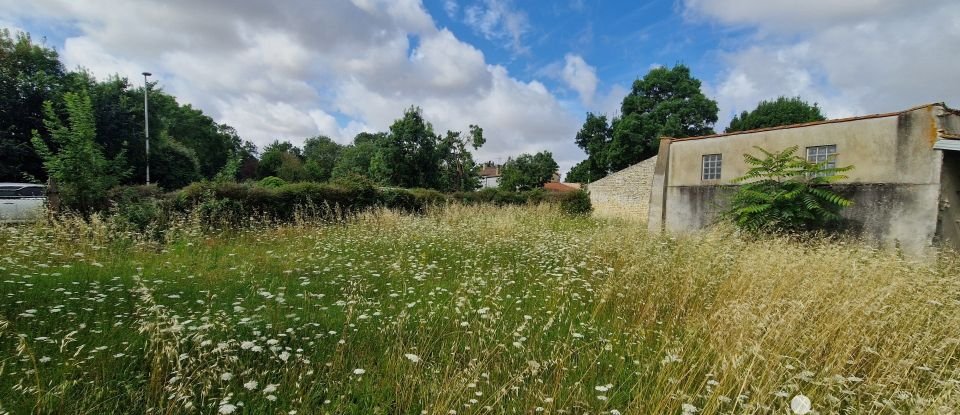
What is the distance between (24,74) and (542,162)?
161 ft

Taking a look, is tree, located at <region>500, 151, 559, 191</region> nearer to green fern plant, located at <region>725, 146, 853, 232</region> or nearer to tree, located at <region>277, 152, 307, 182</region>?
tree, located at <region>277, 152, 307, 182</region>

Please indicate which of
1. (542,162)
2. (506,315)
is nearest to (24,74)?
(506,315)

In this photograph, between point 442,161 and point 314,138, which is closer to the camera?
point 442,161

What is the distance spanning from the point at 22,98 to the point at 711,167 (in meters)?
33.3

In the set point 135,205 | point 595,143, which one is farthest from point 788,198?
point 595,143

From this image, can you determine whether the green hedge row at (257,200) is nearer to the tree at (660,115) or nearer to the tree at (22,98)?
the tree at (22,98)

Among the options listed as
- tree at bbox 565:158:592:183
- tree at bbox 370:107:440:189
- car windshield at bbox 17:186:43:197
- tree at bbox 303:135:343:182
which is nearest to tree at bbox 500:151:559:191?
tree at bbox 565:158:592:183

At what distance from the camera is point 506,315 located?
13.0 feet

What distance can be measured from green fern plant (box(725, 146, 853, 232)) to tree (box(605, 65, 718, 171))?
24.7 m

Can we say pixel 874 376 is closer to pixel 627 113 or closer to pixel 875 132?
pixel 875 132

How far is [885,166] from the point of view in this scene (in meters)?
9.48

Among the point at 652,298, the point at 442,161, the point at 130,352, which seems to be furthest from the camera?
the point at 442,161

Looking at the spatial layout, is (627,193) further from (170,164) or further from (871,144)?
(170,164)

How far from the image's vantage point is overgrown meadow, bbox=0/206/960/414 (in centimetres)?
245
